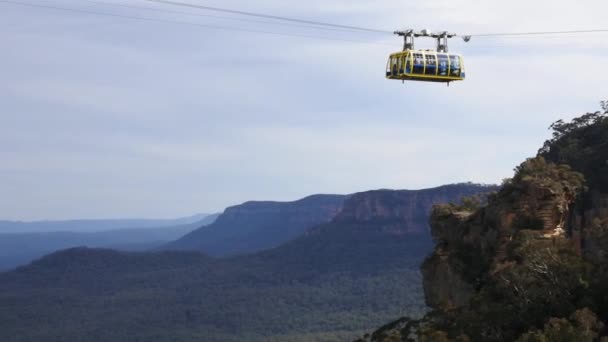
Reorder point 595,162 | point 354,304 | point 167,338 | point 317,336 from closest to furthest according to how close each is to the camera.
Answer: point 595,162 < point 317,336 < point 167,338 < point 354,304

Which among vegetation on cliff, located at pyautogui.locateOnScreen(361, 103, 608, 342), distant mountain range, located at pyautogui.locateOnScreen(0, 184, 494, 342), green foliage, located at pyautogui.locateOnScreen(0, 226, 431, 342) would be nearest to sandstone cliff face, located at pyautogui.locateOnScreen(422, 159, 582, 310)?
vegetation on cliff, located at pyautogui.locateOnScreen(361, 103, 608, 342)

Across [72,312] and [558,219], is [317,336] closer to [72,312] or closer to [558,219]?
[72,312]

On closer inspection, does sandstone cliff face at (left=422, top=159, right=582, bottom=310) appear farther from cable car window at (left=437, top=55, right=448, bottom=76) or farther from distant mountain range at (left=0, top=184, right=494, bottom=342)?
distant mountain range at (left=0, top=184, right=494, bottom=342)

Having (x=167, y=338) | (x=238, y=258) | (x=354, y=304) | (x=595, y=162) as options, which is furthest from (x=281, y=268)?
(x=595, y=162)

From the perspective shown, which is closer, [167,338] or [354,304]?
[167,338]

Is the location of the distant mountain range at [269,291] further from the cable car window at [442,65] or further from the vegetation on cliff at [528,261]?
the cable car window at [442,65]

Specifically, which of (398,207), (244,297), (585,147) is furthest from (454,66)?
(398,207)

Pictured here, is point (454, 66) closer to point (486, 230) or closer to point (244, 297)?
point (486, 230)
